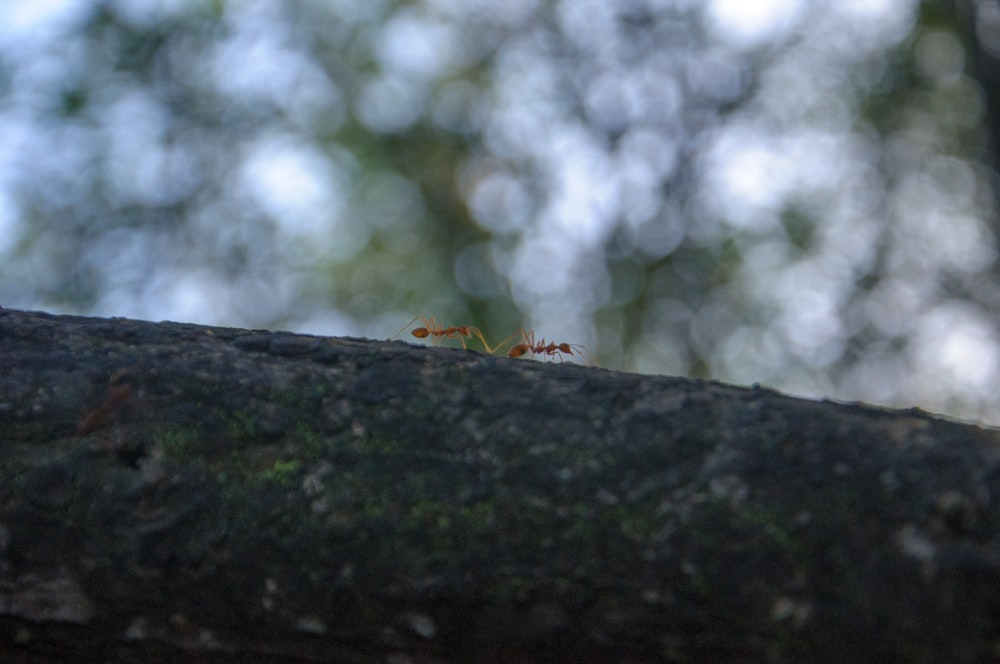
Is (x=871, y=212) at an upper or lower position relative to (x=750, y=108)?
lower

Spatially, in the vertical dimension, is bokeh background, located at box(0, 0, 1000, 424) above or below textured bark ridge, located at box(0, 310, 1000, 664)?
above

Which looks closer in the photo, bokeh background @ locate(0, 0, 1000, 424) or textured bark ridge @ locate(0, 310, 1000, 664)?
textured bark ridge @ locate(0, 310, 1000, 664)

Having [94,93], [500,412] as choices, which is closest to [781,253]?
[94,93]

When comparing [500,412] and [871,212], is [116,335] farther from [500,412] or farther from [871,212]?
[871,212]

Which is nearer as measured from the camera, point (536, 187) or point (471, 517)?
point (471, 517)

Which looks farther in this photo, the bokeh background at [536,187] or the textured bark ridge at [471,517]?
the bokeh background at [536,187]

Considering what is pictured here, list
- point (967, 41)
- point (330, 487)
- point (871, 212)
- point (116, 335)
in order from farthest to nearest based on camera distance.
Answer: point (871, 212), point (967, 41), point (116, 335), point (330, 487)

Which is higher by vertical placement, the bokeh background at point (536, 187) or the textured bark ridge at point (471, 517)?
the bokeh background at point (536, 187)

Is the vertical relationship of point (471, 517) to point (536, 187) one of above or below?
below
